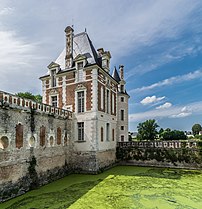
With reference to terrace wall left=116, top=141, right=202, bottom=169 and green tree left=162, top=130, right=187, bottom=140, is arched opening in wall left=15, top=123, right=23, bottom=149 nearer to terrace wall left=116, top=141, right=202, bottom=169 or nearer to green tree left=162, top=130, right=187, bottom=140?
terrace wall left=116, top=141, right=202, bottom=169

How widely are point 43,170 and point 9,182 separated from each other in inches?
79.2

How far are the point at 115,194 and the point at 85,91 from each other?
6453 mm

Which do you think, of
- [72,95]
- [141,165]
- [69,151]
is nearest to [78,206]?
[69,151]

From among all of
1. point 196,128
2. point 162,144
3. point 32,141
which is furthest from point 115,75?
point 196,128

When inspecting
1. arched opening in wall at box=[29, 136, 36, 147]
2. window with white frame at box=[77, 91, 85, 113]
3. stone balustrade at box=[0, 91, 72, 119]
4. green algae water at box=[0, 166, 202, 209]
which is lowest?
green algae water at box=[0, 166, 202, 209]

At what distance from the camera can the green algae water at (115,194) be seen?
5.94 m

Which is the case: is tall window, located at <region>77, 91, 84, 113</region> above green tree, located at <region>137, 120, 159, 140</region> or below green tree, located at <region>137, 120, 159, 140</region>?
above

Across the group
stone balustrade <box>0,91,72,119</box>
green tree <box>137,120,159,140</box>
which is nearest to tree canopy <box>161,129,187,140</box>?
green tree <box>137,120,159,140</box>

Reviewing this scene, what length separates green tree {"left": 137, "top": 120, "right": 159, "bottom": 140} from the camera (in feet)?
101

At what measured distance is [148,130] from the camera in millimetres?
31109

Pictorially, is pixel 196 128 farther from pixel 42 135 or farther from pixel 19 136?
pixel 19 136

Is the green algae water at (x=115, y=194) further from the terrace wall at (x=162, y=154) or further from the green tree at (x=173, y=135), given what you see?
the green tree at (x=173, y=135)

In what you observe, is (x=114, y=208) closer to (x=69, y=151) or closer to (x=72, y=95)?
(x=69, y=151)

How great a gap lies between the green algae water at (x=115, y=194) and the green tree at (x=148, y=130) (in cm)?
2182
